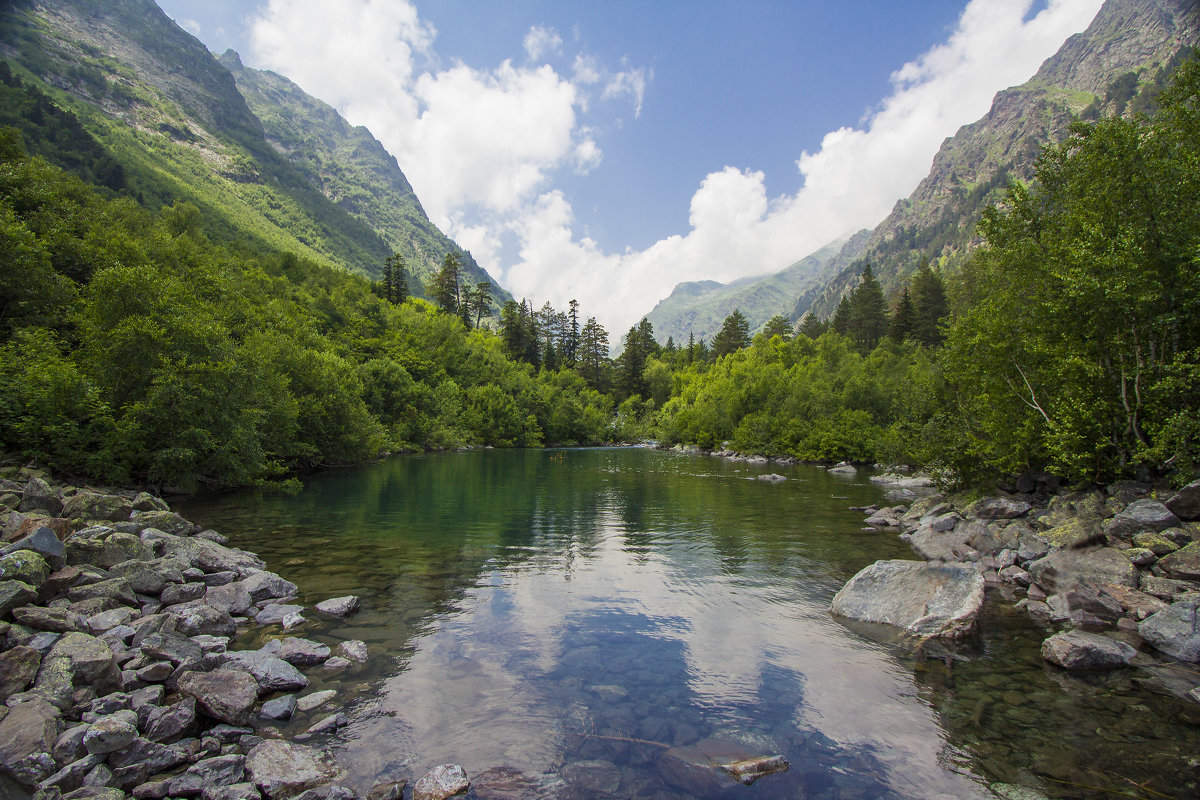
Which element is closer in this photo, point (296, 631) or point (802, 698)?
point (802, 698)

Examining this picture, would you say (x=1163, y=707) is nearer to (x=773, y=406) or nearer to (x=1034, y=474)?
(x=1034, y=474)

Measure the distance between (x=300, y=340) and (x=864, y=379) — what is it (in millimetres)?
67327

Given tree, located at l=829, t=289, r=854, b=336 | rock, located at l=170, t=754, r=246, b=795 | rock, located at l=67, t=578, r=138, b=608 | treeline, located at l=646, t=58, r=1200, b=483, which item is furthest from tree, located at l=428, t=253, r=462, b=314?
rock, located at l=170, t=754, r=246, b=795

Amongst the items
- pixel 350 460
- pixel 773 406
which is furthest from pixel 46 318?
pixel 773 406

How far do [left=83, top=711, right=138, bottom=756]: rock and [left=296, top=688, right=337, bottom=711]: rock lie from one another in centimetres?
225

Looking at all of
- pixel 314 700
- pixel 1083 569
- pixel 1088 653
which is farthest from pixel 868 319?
pixel 314 700

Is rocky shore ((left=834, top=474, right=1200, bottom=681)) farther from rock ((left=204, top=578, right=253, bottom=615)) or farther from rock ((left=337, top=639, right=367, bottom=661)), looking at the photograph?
rock ((left=204, top=578, right=253, bottom=615))

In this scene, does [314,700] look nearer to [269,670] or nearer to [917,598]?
[269,670]

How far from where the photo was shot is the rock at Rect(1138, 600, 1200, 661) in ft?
35.8

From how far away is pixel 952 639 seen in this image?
12.2 m

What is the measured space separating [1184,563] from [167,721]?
69.8 feet

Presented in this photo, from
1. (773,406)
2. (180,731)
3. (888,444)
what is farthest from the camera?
(773,406)

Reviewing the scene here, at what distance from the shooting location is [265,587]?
13789mm

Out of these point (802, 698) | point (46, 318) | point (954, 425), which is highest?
point (46, 318)
